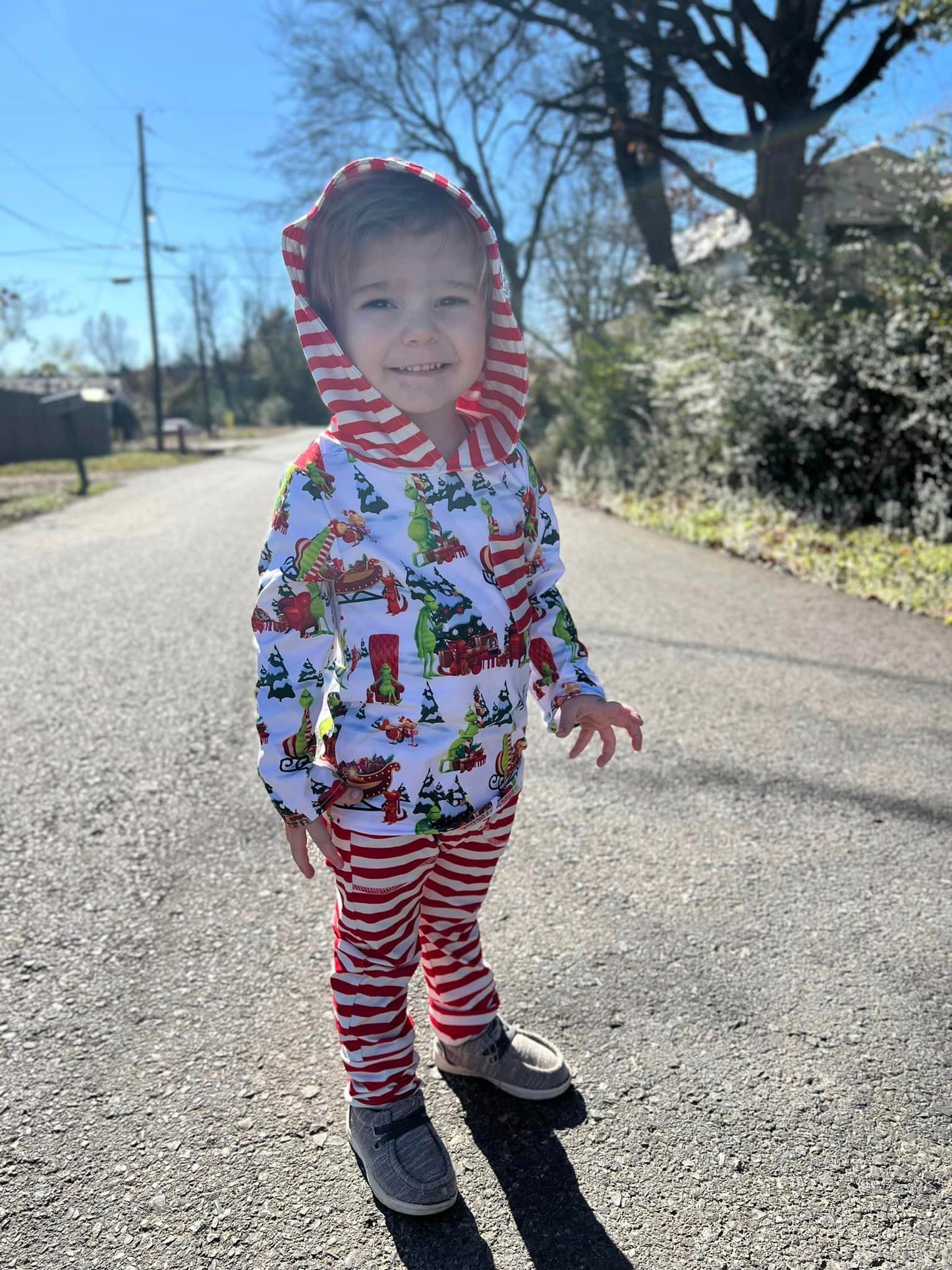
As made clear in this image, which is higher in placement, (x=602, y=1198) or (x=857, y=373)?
(x=857, y=373)

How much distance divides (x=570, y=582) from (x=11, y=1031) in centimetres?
495

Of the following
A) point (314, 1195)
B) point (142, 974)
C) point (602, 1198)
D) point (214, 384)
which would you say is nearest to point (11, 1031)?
point (142, 974)

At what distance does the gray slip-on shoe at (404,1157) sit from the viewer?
156 centimetres

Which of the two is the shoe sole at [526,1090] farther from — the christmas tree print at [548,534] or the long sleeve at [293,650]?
the christmas tree print at [548,534]

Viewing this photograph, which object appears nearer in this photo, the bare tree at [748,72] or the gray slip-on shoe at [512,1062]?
the gray slip-on shoe at [512,1062]

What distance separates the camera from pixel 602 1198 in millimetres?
1588

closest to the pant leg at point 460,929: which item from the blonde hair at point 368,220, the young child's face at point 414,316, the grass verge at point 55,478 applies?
the young child's face at point 414,316

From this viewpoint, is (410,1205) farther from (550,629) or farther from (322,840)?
(550,629)

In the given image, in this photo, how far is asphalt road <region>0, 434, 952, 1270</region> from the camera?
60.9 inches

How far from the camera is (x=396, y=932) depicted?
1.65 m

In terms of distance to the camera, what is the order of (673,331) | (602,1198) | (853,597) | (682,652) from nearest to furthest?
(602,1198), (682,652), (853,597), (673,331)

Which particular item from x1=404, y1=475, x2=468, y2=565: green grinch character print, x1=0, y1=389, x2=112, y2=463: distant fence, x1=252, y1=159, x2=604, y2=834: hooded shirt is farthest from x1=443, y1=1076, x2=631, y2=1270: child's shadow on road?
x1=0, y1=389, x2=112, y2=463: distant fence

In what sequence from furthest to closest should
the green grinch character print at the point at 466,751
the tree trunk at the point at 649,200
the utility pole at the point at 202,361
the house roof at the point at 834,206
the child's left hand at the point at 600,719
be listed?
the utility pole at the point at 202,361 < the tree trunk at the point at 649,200 < the house roof at the point at 834,206 < the child's left hand at the point at 600,719 < the green grinch character print at the point at 466,751

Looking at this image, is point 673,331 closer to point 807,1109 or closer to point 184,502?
point 184,502
